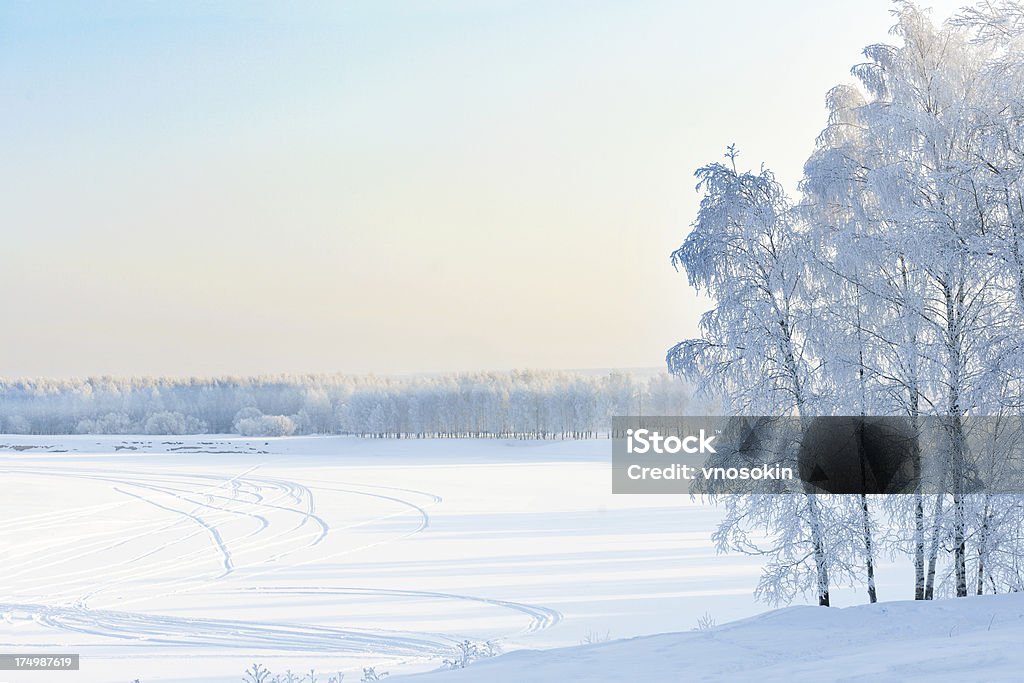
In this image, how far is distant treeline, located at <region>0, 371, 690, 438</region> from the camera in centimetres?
12512

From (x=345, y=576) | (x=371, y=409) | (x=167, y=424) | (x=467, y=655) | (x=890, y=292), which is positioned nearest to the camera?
(x=467, y=655)

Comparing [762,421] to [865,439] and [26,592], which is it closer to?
[865,439]

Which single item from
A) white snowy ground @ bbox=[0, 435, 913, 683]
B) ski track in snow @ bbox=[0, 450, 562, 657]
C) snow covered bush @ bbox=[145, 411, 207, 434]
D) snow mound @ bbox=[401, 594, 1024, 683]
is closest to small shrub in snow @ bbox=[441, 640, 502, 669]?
snow mound @ bbox=[401, 594, 1024, 683]

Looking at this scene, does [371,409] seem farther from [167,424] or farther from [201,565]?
[201,565]

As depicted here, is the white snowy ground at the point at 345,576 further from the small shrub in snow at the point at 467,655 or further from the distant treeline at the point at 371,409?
the distant treeline at the point at 371,409

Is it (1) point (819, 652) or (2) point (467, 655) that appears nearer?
(1) point (819, 652)

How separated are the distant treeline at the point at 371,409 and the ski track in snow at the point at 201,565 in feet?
187

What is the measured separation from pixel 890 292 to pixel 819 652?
7.61 metres

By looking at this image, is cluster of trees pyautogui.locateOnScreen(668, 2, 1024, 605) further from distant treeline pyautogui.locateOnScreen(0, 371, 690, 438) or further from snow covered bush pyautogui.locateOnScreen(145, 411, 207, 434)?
snow covered bush pyautogui.locateOnScreen(145, 411, 207, 434)

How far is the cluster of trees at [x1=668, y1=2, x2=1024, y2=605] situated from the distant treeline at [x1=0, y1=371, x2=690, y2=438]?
238ft

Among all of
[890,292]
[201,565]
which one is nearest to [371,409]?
[201,565]

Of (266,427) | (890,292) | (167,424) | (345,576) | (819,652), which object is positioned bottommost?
(266,427)

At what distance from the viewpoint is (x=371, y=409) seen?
133875mm

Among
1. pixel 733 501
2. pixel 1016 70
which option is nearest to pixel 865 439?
pixel 733 501
